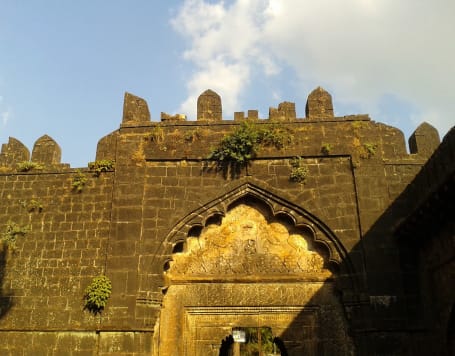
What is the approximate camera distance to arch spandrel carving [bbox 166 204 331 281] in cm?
945

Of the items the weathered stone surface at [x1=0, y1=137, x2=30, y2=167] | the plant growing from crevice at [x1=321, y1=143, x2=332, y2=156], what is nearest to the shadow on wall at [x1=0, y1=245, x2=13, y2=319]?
the weathered stone surface at [x1=0, y1=137, x2=30, y2=167]

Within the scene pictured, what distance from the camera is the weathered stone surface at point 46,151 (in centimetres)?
1062

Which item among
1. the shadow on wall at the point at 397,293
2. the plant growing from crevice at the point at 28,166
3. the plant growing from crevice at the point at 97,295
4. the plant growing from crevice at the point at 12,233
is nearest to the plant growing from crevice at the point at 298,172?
the shadow on wall at the point at 397,293

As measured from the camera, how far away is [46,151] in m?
10.7

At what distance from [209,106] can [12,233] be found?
17.1ft

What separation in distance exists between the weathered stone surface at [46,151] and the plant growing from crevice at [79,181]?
2.61 feet

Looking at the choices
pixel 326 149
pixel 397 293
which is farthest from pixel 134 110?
pixel 397 293

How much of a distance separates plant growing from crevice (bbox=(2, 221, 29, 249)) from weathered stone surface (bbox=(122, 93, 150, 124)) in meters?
3.30

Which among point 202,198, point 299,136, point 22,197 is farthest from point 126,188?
point 299,136

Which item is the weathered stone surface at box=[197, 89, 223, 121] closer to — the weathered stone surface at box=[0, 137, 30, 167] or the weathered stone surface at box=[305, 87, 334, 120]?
the weathered stone surface at box=[305, 87, 334, 120]

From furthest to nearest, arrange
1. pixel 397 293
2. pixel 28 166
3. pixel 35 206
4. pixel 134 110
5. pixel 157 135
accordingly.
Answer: pixel 134 110
pixel 28 166
pixel 157 135
pixel 35 206
pixel 397 293

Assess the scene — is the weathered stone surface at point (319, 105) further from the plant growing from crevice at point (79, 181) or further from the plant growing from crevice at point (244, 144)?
the plant growing from crevice at point (79, 181)

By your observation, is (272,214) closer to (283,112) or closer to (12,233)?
(283,112)

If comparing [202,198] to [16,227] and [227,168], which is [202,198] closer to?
[227,168]
